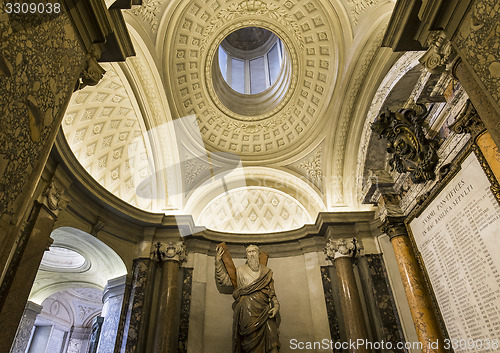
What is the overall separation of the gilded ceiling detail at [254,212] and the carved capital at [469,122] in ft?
17.9

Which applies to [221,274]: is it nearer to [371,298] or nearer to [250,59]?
[371,298]

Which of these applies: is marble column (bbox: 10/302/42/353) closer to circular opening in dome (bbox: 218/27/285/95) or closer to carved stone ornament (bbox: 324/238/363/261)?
carved stone ornament (bbox: 324/238/363/261)

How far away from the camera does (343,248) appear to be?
770 centimetres

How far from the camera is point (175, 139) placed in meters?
8.88

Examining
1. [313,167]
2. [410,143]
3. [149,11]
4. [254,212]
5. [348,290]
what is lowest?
[348,290]

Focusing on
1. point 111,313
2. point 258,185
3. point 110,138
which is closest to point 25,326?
point 111,313

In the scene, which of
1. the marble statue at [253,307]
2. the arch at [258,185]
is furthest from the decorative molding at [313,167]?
the marble statue at [253,307]

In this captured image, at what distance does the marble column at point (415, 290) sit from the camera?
5555 mm

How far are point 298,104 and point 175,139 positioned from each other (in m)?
3.83

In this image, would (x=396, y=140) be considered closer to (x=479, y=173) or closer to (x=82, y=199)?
(x=479, y=173)

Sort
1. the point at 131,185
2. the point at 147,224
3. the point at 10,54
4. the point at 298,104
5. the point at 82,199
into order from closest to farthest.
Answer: the point at 10,54 < the point at 82,199 < the point at 147,224 < the point at 131,185 < the point at 298,104

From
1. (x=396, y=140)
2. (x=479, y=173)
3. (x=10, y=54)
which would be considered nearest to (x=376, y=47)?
(x=396, y=140)

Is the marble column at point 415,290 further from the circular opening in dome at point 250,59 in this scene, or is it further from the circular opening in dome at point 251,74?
the circular opening in dome at point 250,59

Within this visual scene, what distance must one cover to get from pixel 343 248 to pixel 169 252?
14.2 feet
